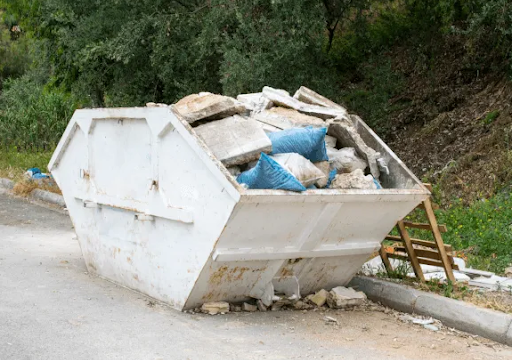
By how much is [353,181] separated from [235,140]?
906mm

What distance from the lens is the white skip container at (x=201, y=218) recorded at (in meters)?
4.84

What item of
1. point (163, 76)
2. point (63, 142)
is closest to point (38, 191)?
point (163, 76)

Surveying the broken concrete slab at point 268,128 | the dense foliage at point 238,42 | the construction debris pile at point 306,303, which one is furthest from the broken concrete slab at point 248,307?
the dense foliage at point 238,42

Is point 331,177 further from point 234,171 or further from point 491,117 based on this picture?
point 491,117

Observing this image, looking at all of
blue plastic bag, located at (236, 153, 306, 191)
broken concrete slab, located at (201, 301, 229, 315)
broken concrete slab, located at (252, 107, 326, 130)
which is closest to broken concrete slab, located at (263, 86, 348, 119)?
broken concrete slab, located at (252, 107, 326, 130)

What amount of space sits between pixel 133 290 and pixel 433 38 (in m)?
9.68

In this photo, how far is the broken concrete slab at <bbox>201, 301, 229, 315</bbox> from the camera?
5.25 m

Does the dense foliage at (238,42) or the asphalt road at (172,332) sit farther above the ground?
the dense foliage at (238,42)

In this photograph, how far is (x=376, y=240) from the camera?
18.7 feet

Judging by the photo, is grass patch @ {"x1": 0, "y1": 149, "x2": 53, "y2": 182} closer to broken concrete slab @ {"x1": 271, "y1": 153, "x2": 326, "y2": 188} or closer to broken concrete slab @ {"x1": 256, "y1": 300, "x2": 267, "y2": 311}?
broken concrete slab @ {"x1": 256, "y1": 300, "x2": 267, "y2": 311}

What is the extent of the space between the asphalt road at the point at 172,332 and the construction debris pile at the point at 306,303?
0.07 m

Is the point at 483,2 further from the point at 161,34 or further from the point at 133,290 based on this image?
the point at 133,290

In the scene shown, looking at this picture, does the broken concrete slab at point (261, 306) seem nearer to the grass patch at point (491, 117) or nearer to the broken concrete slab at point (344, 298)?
the broken concrete slab at point (344, 298)

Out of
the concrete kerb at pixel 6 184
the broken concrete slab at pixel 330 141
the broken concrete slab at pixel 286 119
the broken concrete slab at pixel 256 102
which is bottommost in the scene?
the concrete kerb at pixel 6 184
